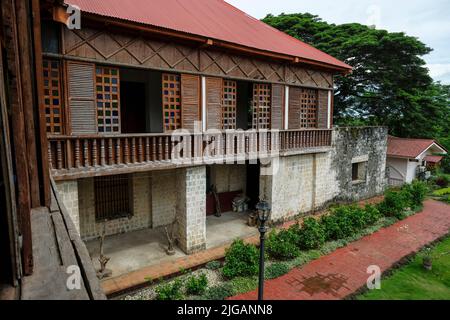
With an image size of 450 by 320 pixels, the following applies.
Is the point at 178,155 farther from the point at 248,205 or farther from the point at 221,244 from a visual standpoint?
the point at 248,205

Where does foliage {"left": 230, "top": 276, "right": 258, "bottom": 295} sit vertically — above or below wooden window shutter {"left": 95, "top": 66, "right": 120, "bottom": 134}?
below

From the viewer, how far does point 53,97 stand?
21.9 ft

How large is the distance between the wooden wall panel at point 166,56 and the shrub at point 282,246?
18.3 ft

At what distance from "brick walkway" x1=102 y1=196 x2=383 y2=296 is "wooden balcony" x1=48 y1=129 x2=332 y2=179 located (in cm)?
283

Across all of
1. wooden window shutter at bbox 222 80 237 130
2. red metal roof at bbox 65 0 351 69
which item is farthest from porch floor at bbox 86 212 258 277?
red metal roof at bbox 65 0 351 69

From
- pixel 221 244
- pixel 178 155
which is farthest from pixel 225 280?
pixel 178 155

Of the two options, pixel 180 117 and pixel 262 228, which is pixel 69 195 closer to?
pixel 180 117

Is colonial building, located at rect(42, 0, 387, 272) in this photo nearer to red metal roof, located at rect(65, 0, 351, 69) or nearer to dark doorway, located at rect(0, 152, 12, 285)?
red metal roof, located at rect(65, 0, 351, 69)

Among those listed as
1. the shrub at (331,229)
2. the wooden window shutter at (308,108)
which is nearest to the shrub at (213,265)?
the shrub at (331,229)

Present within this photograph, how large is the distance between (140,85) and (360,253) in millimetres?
9761

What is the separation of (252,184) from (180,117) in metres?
6.63

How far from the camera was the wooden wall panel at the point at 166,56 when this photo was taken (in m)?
6.93

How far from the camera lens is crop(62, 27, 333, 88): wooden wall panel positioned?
6.93m

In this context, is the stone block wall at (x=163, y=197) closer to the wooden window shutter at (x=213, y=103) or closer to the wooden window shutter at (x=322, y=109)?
the wooden window shutter at (x=213, y=103)
